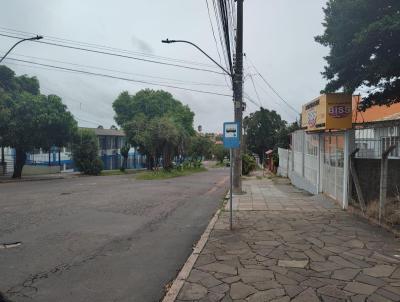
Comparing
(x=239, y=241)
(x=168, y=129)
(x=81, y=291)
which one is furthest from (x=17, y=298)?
(x=168, y=129)

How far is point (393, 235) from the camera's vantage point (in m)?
8.62

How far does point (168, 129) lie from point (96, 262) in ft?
98.5

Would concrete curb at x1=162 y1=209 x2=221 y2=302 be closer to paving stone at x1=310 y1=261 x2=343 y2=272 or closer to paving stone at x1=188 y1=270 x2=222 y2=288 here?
paving stone at x1=188 y1=270 x2=222 y2=288

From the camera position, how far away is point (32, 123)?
31.4 m

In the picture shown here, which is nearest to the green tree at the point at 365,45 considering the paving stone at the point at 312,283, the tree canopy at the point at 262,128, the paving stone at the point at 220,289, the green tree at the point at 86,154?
the paving stone at the point at 312,283

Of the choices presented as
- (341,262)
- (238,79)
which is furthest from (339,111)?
(341,262)

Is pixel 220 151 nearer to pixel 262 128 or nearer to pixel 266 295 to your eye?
pixel 262 128

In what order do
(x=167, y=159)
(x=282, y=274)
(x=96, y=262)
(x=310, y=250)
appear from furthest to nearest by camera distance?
(x=167, y=159) → (x=310, y=250) → (x=96, y=262) → (x=282, y=274)

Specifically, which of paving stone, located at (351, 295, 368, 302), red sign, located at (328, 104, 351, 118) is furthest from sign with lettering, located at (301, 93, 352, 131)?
paving stone, located at (351, 295, 368, 302)

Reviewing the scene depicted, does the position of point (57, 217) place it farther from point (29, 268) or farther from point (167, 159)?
point (167, 159)

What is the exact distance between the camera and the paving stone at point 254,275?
590 centimetres

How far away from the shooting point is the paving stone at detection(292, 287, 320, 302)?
5109 millimetres

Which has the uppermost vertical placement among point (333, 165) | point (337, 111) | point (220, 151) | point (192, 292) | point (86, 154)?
point (337, 111)

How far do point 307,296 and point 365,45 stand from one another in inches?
254
